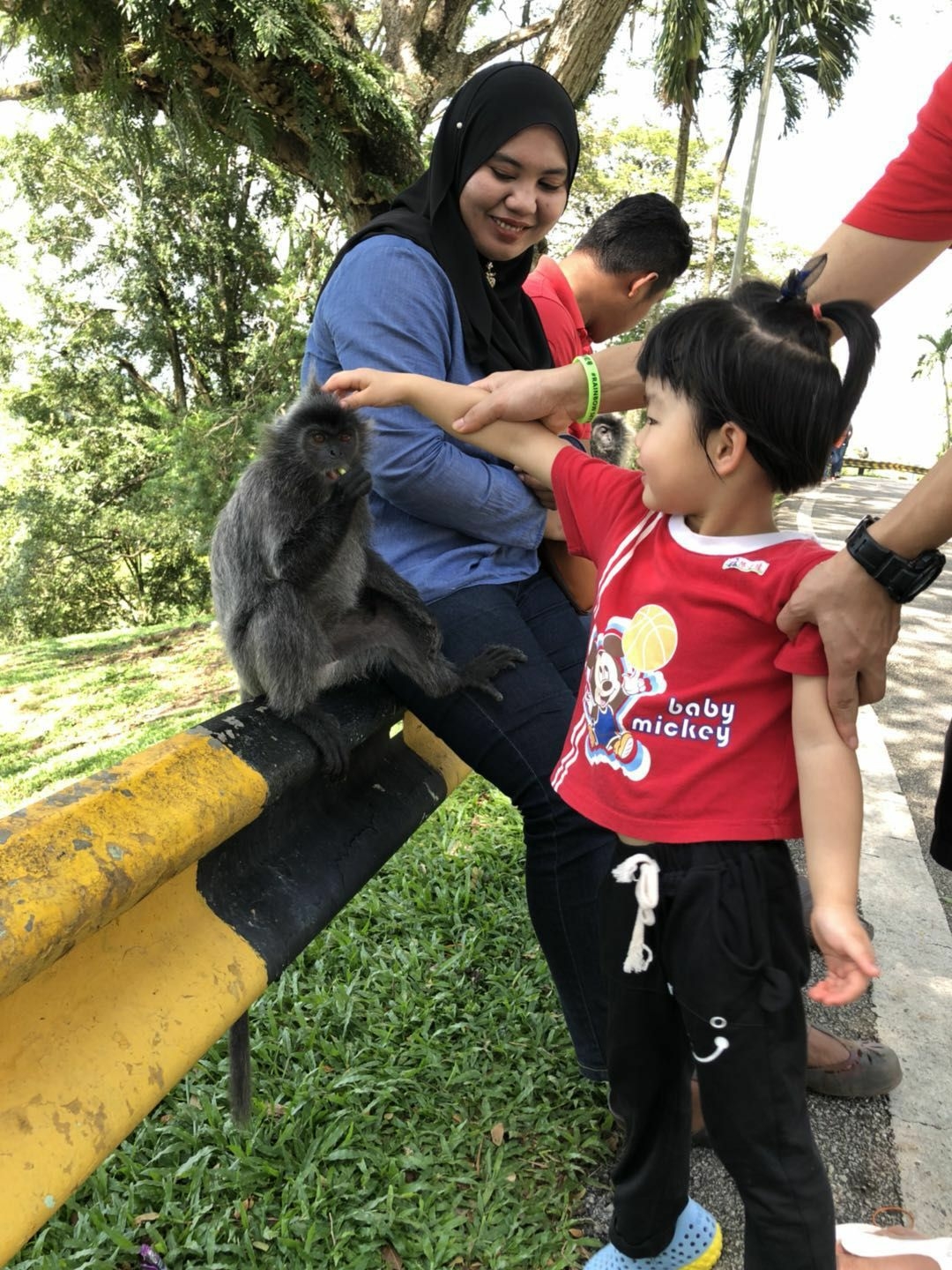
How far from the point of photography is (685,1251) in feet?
5.79

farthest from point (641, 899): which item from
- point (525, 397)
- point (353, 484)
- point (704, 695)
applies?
point (353, 484)

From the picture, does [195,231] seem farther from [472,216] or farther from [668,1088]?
[668,1088]

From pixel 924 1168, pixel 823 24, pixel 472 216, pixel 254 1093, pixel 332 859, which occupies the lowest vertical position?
pixel 924 1168

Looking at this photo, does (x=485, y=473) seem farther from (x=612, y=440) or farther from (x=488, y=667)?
(x=612, y=440)

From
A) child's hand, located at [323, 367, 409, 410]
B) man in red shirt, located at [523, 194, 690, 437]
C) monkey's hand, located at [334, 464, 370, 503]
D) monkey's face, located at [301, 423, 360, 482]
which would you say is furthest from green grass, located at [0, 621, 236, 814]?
child's hand, located at [323, 367, 409, 410]

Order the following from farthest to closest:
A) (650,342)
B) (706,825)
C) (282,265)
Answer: (282,265) < (650,342) < (706,825)

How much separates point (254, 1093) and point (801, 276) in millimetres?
2014

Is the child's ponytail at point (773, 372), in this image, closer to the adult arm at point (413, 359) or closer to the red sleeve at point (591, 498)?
the red sleeve at point (591, 498)

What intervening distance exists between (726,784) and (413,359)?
1.30 m

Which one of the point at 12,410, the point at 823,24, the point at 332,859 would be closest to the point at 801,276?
the point at 332,859

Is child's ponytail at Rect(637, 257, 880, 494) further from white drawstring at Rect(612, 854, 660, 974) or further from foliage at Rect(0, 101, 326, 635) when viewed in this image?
foliage at Rect(0, 101, 326, 635)

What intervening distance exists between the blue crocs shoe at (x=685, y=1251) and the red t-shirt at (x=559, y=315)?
82.6 inches

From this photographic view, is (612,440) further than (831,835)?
Yes

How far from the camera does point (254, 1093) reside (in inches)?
85.4
